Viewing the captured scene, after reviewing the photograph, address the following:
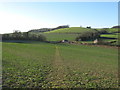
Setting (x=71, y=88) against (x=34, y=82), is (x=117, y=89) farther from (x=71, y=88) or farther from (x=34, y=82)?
(x=34, y=82)

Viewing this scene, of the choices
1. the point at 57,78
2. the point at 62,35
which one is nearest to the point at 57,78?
the point at 57,78

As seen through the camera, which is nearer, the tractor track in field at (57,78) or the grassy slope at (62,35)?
the tractor track in field at (57,78)

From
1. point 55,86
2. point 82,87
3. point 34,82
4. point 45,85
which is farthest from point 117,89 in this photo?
point 34,82

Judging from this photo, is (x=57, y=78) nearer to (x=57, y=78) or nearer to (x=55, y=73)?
(x=57, y=78)

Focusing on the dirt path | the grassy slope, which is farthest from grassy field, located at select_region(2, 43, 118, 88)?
the grassy slope

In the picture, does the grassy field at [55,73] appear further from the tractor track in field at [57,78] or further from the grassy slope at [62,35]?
the grassy slope at [62,35]

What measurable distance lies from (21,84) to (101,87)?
583cm

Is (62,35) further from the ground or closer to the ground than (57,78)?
further from the ground

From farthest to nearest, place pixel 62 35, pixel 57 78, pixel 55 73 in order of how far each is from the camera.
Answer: pixel 62 35, pixel 55 73, pixel 57 78

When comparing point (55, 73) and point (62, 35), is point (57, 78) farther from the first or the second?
point (62, 35)

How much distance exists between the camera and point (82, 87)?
824cm

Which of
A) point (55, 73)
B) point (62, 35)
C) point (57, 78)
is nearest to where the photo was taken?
point (57, 78)

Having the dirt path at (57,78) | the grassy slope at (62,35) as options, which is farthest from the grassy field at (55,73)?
the grassy slope at (62,35)

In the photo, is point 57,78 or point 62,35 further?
point 62,35
